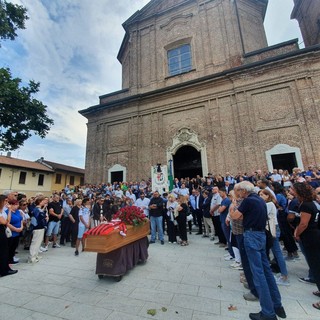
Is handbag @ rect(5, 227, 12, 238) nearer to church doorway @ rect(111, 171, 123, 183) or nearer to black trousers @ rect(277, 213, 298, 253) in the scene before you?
black trousers @ rect(277, 213, 298, 253)

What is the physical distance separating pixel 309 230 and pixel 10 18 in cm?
2107

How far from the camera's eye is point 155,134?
16.5 meters

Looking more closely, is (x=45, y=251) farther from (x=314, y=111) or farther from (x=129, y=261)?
(x=314, y=111)

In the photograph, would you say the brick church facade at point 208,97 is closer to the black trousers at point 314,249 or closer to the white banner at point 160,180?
A: the white banner at point 160,180

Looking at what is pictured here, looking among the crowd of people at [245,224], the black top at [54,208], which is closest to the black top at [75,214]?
the crowd of people at [245,224]

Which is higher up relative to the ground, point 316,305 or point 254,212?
point 254,212

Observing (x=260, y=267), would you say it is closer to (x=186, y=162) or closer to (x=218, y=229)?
(x=218, y=229)

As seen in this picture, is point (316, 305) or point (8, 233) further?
point (8, 233)

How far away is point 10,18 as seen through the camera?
14.3 m

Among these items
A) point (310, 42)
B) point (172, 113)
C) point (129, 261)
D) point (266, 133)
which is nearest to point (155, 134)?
point (172, 113)

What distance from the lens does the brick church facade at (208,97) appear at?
42.3 ft

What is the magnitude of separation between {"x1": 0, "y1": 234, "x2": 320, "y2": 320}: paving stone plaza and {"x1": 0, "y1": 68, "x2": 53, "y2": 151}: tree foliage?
1285cm

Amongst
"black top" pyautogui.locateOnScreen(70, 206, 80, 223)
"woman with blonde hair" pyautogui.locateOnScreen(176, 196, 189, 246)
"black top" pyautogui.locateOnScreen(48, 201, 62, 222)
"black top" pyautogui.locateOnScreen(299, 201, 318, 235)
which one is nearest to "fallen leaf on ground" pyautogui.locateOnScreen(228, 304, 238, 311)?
"black top" pyautogui.locateOnScreen(299, 201, 318, 235)

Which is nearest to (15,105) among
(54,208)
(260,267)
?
(54,208)
